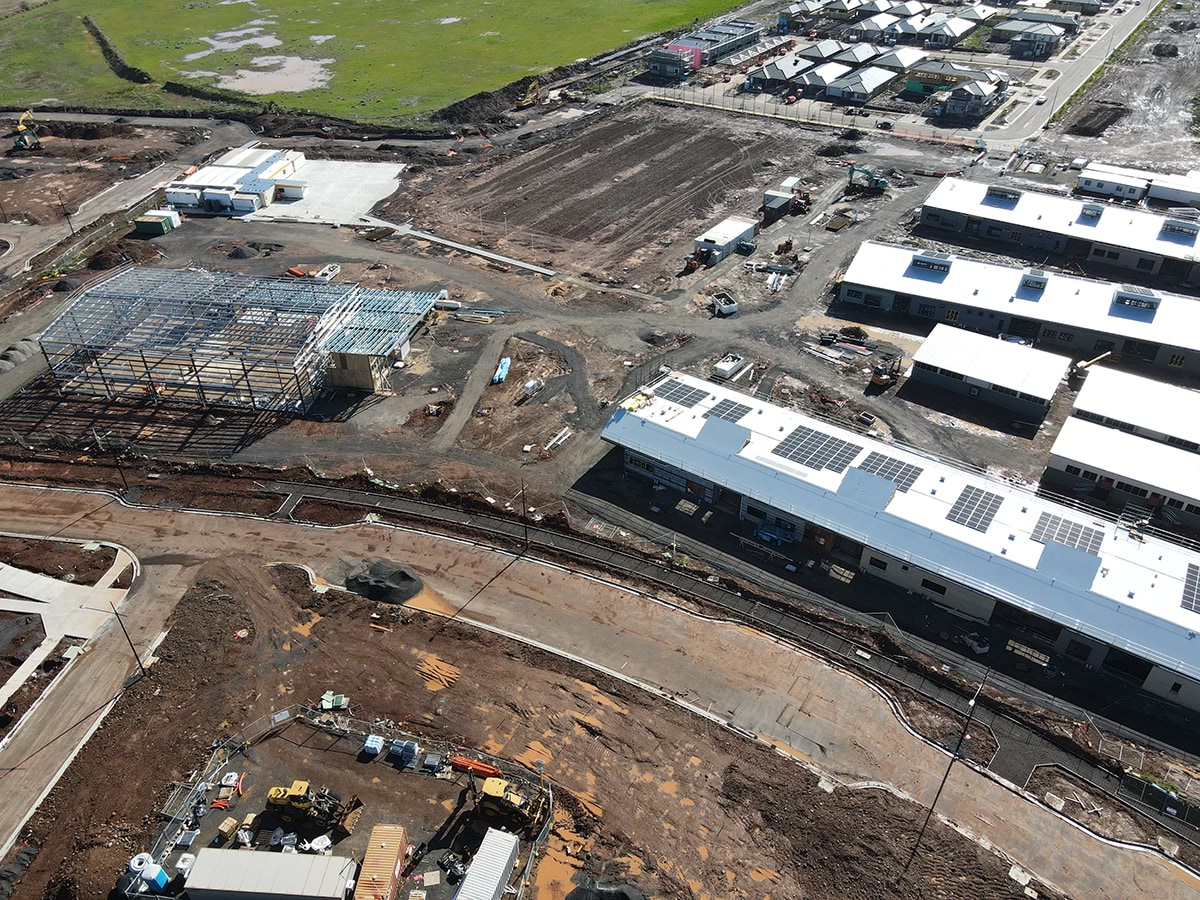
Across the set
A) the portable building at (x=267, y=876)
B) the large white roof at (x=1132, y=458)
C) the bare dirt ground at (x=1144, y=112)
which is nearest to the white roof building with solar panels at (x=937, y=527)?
the large white roof at (x=1132, y=458)

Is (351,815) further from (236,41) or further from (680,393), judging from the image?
(236,41)

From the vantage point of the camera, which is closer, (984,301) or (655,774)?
(655,774)

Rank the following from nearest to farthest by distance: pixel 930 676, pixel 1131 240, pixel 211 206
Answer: pixel 930 676, pixel 1131 240, pixel 211 206

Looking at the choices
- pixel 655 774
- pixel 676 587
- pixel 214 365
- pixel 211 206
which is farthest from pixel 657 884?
pixel 211 206

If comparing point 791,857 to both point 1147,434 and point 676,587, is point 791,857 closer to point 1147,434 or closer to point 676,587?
point 676,587

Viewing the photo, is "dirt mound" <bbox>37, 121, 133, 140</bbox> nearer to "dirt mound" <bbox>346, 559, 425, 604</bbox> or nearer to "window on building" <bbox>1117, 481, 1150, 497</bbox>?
"dirt mound" <bbox>346, 559, 425, 604</bbox>

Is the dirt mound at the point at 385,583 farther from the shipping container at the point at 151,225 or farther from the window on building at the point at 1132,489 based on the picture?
the shipping container at the point at 151,225
